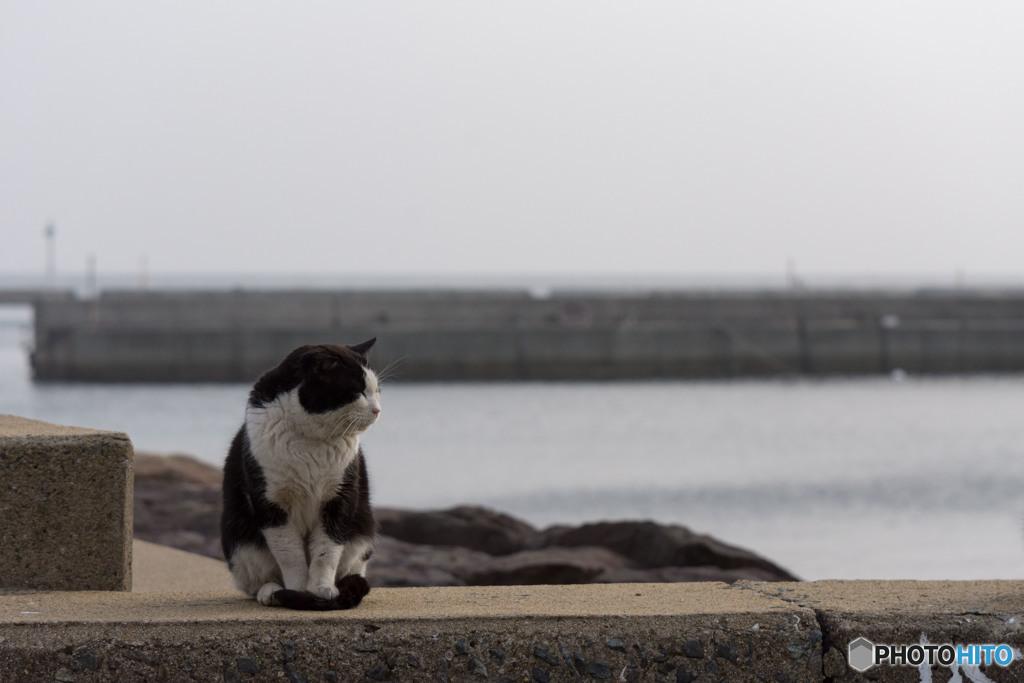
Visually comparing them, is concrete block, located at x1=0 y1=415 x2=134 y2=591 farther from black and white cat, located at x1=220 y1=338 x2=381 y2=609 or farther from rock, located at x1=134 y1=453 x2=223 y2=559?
rock, located at x1=134 y1=453 x2=223 y2=559

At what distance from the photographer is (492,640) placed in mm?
2695

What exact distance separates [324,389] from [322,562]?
0.51 m

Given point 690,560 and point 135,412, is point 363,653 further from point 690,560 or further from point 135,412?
point 135,412

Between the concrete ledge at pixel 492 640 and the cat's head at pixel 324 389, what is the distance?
1.83 ft

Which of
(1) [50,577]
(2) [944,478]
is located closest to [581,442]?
(2) [944,478]

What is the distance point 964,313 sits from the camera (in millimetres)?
38250

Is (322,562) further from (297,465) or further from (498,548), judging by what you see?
(498,548)

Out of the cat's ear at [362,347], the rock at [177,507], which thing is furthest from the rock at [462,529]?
the cat's ear at [362,347]

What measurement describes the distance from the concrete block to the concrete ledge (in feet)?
1.05

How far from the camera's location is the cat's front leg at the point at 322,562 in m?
2.92

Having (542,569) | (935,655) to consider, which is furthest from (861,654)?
(542,569)

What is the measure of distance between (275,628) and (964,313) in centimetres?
3985

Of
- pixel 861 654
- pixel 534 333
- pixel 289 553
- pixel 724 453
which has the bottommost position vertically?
pixel 724 453

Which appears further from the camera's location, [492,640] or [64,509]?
[64,509]
